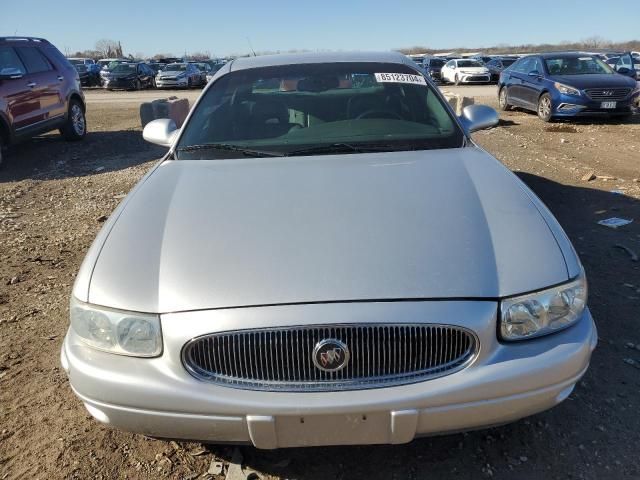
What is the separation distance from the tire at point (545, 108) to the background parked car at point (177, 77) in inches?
774

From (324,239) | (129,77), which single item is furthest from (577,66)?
(129,77)

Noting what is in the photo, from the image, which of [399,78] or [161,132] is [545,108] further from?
[161,132]

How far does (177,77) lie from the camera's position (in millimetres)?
27359

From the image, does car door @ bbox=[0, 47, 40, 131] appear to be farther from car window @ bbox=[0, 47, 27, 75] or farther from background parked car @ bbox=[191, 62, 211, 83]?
background parked car @ bbox=[191, 62, 211, 83]

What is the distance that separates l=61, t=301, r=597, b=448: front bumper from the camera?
6.19ft

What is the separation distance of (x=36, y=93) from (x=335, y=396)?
29.2ft

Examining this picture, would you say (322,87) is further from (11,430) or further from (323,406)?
(11,430)

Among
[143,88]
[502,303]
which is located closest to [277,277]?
[502,303]

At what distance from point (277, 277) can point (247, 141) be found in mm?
1489

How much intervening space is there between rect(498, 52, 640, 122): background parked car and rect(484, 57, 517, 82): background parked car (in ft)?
52.4

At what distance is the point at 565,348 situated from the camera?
79.1 inches

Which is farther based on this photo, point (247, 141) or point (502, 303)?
point (247, 141)

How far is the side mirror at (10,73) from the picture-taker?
8.33 m

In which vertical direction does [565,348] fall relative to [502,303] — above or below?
below
